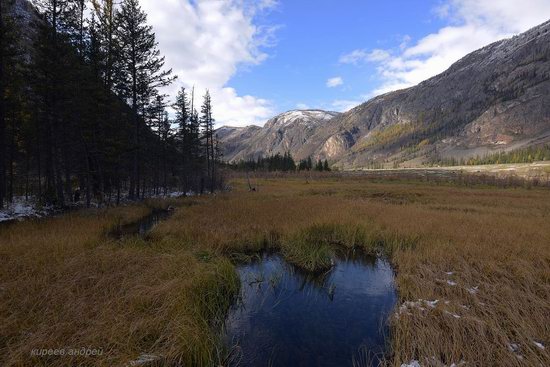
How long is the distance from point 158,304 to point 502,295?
757 centimetres

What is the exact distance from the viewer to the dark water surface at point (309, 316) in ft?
18.8

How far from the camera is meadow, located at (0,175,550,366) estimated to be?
4660 millimetres

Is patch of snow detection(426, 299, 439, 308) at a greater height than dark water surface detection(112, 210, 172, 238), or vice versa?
patch of snow detection(426, 299, 439, 308)

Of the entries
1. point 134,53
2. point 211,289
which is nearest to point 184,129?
point 134,53

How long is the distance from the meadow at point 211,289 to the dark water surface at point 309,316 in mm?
454

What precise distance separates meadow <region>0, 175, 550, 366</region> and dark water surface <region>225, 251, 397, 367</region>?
0.45 meters

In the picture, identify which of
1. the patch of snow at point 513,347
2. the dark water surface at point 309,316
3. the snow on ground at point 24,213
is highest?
the snow on ground at point 24,213

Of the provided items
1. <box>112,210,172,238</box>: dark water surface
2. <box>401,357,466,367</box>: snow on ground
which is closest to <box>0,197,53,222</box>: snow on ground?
<box>112,210,172,238</box>: dark water surface

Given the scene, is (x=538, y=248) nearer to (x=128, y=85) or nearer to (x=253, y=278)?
(x=253, y=278)

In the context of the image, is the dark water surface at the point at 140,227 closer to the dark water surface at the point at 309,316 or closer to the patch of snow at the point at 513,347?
the dark water surface at the point at 309,316

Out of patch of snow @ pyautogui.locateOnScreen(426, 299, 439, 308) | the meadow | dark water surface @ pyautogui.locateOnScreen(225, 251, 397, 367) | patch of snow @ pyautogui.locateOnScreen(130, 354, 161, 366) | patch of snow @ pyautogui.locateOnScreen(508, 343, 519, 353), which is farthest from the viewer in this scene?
patch of snow @ pyautogui.locateOnScreen(426, 299, 439, 308)

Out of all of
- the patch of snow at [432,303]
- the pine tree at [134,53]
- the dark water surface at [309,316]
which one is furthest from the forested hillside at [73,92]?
the patch of snow at [432,303]

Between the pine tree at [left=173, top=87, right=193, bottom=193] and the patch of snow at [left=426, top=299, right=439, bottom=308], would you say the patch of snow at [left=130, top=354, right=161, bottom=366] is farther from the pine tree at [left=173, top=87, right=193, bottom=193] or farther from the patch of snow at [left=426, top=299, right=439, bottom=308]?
the pine tree at [left=173, top=87, right=193, bottom=193]

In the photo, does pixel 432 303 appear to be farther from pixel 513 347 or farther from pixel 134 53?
pixel 134 53
